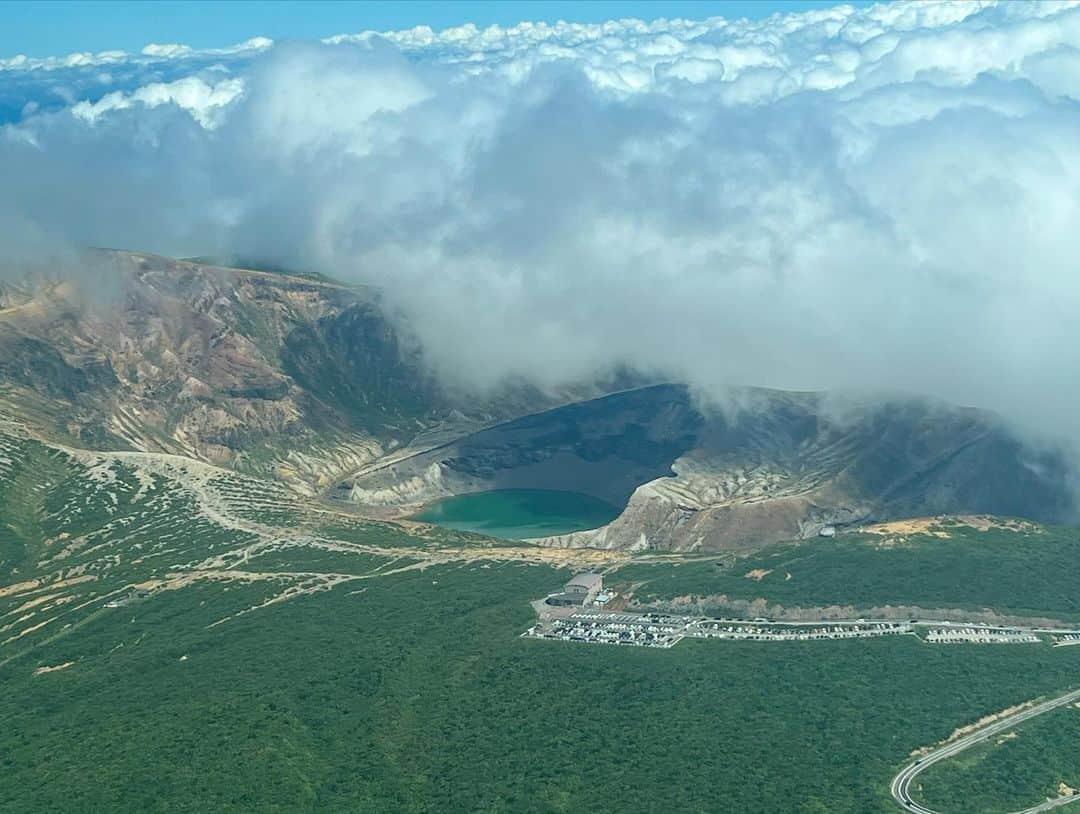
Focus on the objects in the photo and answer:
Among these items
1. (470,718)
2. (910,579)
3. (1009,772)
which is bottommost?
(910,579)

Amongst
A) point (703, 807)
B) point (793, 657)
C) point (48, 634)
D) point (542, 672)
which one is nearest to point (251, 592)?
point (48, 634)

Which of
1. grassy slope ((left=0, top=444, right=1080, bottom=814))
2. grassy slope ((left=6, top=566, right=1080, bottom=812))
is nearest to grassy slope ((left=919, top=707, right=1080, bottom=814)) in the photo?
grassy slope ((left=6, top=566, right=1080, bottom=812))

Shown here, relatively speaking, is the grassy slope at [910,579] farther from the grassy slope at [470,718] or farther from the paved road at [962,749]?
the paved road at [962,749]

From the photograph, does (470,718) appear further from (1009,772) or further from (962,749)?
(1009,772)

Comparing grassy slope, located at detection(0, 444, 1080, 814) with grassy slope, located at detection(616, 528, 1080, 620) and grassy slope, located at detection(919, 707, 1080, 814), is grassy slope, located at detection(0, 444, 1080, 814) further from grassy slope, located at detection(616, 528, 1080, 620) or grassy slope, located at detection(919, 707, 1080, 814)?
grassy slope, located at detection(616, 528, 1080, 620)

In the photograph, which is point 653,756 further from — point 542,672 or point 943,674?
point 943,674

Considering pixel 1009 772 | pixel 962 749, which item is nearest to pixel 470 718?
pixel 962 749
